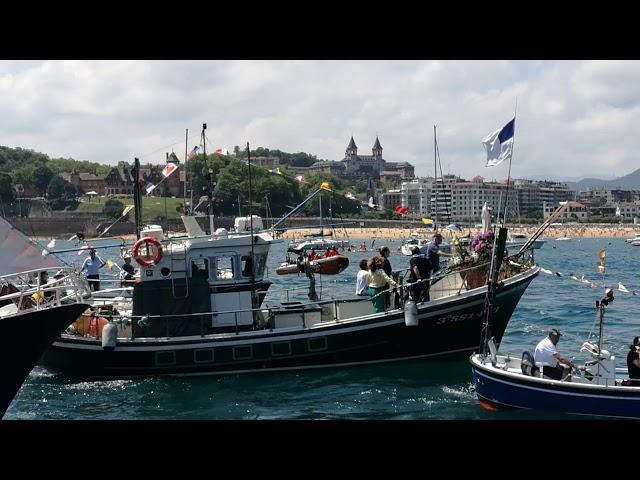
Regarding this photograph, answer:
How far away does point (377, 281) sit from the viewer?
1795 centimetres

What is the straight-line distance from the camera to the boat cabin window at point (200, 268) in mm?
18078

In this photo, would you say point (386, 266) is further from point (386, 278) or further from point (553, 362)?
point (553, 362)

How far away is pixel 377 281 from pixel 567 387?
5.79 metres

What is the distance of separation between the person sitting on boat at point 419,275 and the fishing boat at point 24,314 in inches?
252

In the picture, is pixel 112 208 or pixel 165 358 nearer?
pixel 165 358

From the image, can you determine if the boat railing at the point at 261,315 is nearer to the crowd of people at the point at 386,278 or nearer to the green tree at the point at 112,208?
the crowd of people at the point at 386,278

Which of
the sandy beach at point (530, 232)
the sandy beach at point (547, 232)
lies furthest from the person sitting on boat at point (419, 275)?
the sandy beach at point (547, 232)

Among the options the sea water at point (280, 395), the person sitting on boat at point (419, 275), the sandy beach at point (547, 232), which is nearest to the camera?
the sea water at point (280, 395)

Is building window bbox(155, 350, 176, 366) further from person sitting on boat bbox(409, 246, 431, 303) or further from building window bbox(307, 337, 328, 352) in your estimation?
person sitting on boat bbox(409, 246, 431, 303)

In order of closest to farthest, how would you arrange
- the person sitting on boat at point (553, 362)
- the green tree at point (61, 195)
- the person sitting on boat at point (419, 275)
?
1. the person sitting on boat at point (553, 362)
2. the person sitting on boat at point (419, 275)
3. the green tree at point (61, 195)

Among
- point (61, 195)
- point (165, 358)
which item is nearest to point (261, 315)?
point (165, 358)
